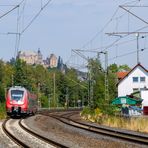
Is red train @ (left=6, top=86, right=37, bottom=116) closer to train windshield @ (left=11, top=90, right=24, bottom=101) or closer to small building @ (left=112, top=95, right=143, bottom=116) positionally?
train windshield @ (left=11, top=90, right=24, bottom=101)

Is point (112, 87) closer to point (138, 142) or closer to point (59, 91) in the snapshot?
point (59, 91)

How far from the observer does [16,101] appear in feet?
184

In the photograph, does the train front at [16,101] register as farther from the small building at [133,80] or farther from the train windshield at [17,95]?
the small building at [133,80]

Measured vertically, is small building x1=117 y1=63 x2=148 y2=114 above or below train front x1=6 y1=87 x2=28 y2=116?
above

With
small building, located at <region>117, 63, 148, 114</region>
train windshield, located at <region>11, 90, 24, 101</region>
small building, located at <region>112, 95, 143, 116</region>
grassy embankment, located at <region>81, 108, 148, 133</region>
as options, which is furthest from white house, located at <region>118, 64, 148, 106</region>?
train windshield, located at <region>11, 90, 24, 101</region>

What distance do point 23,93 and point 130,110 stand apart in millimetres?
10766

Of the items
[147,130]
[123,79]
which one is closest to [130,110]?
[147,130]

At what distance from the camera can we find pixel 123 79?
106 metres

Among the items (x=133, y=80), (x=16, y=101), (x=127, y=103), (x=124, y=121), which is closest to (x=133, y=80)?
(x=133, y=80)

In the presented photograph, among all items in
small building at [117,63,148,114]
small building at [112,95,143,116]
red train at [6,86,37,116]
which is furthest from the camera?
small building at [117,63,148,114]

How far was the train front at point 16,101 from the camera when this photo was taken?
55.8 metres

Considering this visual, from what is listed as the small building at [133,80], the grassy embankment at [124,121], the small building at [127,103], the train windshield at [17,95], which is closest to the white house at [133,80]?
the small building at [133,80]

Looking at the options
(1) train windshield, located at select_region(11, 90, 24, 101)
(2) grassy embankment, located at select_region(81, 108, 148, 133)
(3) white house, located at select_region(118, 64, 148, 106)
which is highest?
(3) white house, located at select_region(118, 64, 148, 106)

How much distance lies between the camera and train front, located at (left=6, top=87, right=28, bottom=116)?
55.8 metres
